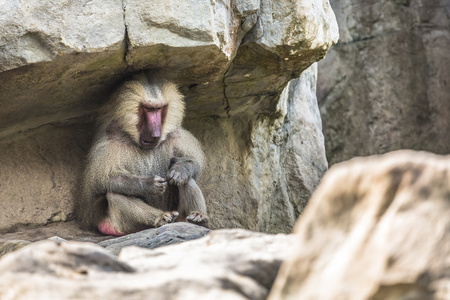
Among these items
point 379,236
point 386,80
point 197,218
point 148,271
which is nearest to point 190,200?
point 197,218

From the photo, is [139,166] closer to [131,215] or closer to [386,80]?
[131,215]

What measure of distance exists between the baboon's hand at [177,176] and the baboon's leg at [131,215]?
304 millimetres

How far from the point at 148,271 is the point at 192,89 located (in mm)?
3943

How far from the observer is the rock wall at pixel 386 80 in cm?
1021

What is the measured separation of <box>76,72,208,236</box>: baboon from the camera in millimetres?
5977

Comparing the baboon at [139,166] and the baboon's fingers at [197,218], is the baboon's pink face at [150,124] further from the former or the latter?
the baboon's fingers at [197,218]

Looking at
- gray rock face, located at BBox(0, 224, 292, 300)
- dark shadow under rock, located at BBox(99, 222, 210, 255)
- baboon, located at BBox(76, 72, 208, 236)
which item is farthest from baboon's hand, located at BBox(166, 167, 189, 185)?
gray rock face, located at BBox(0, 224, 292, 300)

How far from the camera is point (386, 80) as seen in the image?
34.3ft

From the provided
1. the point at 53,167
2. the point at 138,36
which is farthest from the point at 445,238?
the point at 53,167

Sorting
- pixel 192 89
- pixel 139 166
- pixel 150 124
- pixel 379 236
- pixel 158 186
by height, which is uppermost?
pixel 192 89

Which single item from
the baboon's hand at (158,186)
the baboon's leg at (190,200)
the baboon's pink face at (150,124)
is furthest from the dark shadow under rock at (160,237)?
the baboon's pink face at (150,124)

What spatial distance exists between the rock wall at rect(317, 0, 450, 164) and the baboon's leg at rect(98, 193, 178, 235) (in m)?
5.20

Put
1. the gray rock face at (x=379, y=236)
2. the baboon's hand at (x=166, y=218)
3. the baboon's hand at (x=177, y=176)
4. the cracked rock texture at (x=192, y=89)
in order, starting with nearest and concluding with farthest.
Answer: the gray rock face at (x=379, y=236)
the cracked rock texture at (x=192, y=89)
the baboon's hand at (x=166, y=218)
the baboon's hand at (x=177, y=176)

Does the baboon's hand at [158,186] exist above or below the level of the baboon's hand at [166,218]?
above
